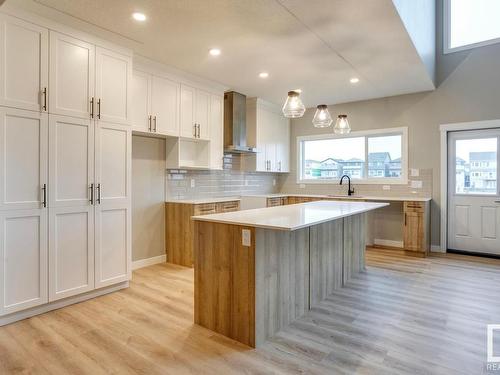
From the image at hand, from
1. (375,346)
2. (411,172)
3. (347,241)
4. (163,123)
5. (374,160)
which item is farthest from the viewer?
(374,160)

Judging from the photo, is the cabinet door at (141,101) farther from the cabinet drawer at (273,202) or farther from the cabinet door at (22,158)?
the cabinet drawer at (273,202)

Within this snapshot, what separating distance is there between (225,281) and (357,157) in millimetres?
4569

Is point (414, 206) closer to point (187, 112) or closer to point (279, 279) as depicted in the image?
point (279, 279)

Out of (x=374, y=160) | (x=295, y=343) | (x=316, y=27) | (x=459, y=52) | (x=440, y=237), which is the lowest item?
(x=295, y=343)

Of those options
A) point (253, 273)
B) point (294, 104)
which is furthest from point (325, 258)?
point (294, 104)

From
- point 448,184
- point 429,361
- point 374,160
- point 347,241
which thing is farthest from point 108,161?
point 448,184

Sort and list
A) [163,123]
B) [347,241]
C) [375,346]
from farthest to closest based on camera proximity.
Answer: [163,123], [347,241], [375,346]

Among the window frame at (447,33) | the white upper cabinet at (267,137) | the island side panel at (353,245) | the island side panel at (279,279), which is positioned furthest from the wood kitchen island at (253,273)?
the window frame at (447,33)

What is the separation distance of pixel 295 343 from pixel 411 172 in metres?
4.27

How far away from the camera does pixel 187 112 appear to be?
15.0 ft

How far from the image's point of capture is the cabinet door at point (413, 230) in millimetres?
4949

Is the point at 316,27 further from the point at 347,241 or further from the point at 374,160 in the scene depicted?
the point at 374,160

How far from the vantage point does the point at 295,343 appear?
7.69 feet

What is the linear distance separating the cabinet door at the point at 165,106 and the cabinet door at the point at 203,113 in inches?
14.9
